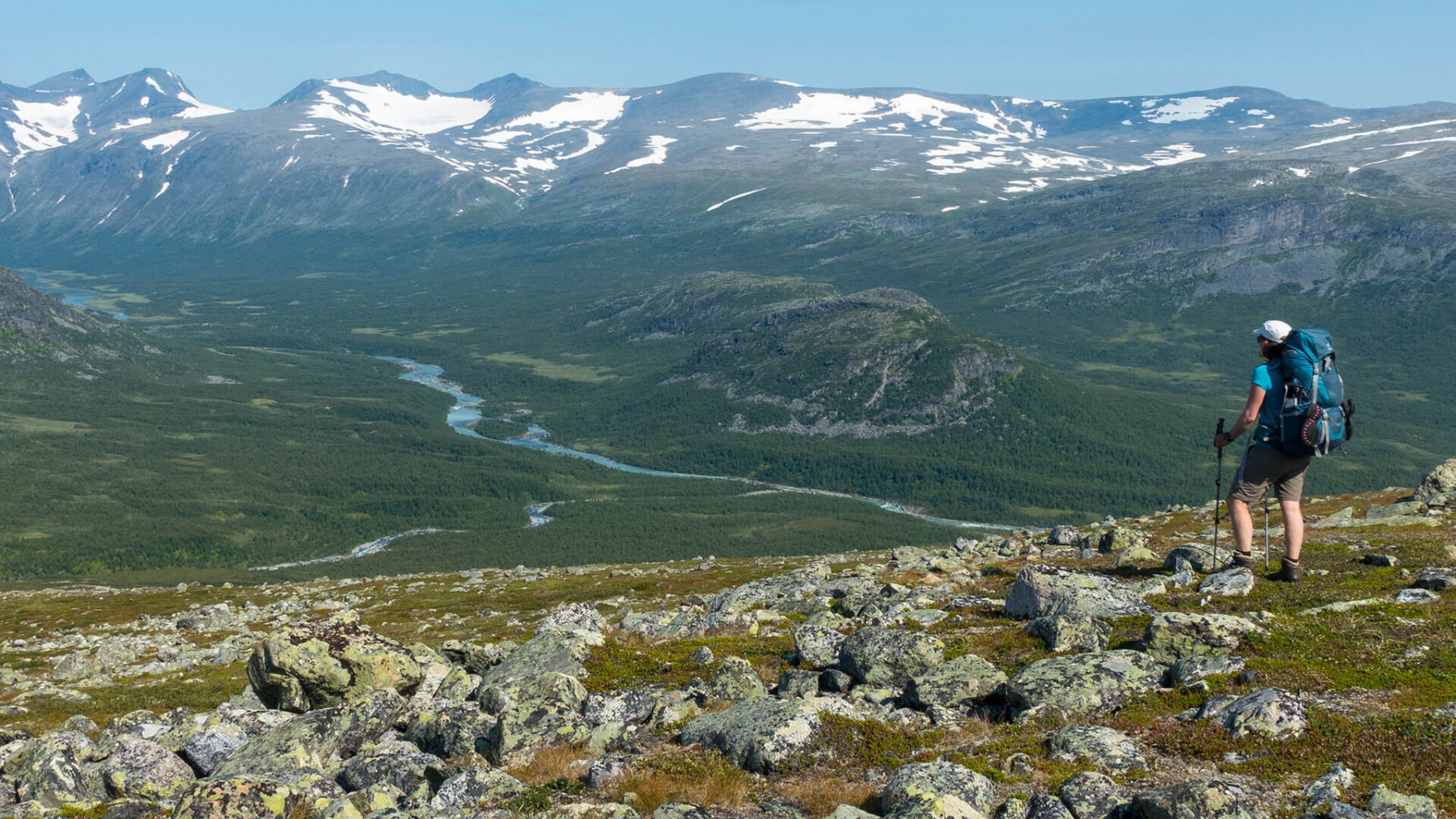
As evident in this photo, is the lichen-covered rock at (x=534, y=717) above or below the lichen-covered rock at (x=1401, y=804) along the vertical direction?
below

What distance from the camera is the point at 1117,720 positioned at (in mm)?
19984

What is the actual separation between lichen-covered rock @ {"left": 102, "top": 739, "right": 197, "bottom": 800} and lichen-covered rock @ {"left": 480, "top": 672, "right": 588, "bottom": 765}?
6.66 m

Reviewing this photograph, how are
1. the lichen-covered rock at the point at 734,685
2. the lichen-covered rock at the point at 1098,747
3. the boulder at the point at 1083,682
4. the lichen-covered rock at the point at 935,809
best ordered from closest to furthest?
the lichen-covered rock at the point at 935,809 < the lichen-covered rock at the point at 1098,747 < the boulder at the point at 1083,682 < the lichen-covered rock at the point at 734,685

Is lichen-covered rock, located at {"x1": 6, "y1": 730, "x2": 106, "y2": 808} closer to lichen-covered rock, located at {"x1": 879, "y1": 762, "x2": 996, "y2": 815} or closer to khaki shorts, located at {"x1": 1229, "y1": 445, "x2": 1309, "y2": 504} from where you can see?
lichen-covered rock, located at {"x1": 879, "y1": 762, "x2": 996, "y2": 815}

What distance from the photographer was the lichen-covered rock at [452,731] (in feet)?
73.7

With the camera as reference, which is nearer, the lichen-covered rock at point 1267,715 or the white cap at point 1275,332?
the lichen-covered rock at point 1267,715

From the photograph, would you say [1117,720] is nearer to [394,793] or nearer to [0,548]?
[394,793]

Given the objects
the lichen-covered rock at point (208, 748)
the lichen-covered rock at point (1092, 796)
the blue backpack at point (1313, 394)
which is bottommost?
the lichen-covered rock at point (208, 748)

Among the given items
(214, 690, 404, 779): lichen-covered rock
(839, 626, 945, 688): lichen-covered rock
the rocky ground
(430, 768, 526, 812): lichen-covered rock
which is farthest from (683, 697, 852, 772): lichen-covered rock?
(214, 690, 404, 779): lichen-covered rock

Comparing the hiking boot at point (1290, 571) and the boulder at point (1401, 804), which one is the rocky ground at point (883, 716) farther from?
the hiking boot at point (1290, 571)

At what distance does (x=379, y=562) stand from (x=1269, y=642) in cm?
17144

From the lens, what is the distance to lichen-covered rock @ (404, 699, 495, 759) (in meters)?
22.5

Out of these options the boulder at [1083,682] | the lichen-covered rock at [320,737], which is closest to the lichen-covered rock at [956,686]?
the boulder at [1083,682]

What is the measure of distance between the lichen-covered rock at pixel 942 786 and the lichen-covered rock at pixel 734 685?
6.79 m
